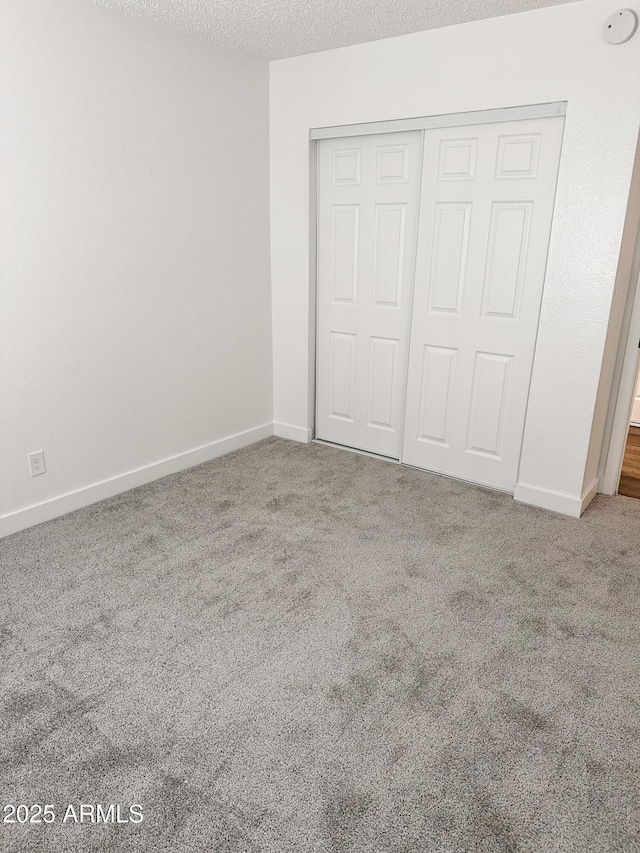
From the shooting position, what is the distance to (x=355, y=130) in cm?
338

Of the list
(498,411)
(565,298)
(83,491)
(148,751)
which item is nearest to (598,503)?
(498,411)

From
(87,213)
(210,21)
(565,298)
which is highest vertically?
(210,21)

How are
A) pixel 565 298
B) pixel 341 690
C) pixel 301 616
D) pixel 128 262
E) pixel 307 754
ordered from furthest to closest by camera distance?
pixel 128 262 < pixel 565 298 < pixel 301 616 < pixel 341 690 < pixel 307 754

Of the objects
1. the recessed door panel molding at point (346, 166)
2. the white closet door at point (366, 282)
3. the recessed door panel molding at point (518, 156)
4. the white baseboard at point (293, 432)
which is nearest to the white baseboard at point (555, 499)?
the white closet door at point (366, 282)

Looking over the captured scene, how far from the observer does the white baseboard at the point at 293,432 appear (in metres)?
4.13

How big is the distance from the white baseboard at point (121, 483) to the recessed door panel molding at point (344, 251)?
1.13m

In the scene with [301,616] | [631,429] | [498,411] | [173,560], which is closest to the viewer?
[301,616]

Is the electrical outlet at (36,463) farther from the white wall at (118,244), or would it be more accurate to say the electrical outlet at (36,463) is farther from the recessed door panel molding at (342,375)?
the recessed door panel molding at (342,375)

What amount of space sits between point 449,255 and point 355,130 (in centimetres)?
94

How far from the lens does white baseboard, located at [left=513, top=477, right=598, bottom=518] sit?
305 centimetres

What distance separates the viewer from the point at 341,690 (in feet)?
6.21

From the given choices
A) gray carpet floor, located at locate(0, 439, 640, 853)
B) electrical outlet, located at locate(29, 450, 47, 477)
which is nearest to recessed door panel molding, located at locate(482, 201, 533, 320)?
gray carpet floor, located at locate(0, 439, 640, 853)

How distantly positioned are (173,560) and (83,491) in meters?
0.80

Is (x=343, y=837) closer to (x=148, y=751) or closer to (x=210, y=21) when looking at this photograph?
(x=148, y=751)
